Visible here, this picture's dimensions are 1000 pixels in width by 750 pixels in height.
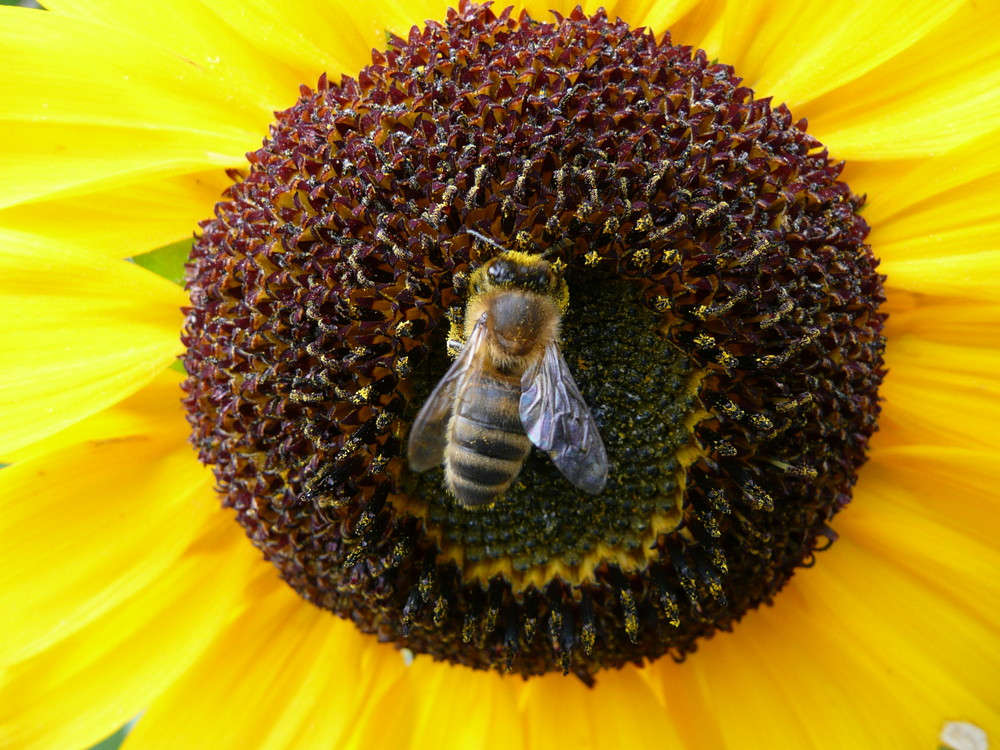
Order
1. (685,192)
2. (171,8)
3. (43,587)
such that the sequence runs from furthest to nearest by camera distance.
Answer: (43,587) < (171,8) < (685,192)

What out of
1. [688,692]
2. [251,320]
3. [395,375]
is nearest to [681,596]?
[688,692]

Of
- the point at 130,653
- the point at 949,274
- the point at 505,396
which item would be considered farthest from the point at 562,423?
the point at 130,653

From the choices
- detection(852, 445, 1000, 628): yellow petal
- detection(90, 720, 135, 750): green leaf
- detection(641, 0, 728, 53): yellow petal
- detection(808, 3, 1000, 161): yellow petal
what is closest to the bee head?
detection(641, 0, 728, 53): yellow petal

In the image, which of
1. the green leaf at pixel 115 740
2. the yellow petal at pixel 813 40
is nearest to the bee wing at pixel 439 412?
the yellow petal at pixel 813 40

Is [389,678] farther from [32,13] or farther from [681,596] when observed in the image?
[32,13]

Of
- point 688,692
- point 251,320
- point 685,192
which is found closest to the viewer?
point 685,192

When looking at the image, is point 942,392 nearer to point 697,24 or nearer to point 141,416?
point 697,24

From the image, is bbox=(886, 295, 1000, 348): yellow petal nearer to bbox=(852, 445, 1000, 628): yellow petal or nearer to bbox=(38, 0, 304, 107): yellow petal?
bbox=(852, 445, 1000, 628): yellow petal
